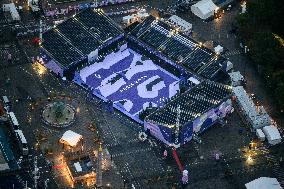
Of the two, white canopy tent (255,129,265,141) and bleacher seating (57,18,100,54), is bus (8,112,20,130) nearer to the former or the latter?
bleacher seating (57,18,100,54)

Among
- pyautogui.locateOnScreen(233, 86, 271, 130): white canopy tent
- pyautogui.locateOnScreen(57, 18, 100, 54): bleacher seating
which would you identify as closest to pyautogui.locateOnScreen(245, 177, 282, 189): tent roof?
pyautogui.locateOnScreen(233, 86, 271, 130): white canopy tent

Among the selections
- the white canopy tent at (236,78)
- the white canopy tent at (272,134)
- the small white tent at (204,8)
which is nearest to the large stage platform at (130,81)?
the white canopy tent at (236,78)

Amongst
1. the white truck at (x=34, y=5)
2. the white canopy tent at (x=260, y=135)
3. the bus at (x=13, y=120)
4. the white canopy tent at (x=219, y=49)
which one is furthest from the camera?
the white truck at (x=34, y=5)

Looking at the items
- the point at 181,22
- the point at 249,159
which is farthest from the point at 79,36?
the point at 249,159

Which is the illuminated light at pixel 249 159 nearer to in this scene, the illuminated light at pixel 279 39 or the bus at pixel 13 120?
the illuminated light at pixel 279 39

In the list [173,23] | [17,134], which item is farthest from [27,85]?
[173,23]

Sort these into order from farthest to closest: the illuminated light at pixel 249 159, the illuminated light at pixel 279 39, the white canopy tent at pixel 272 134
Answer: the illuminated light at pixel 279 39 < the white canopy tent at pixel 272 134 < the illuminated light at pixel 249 159
